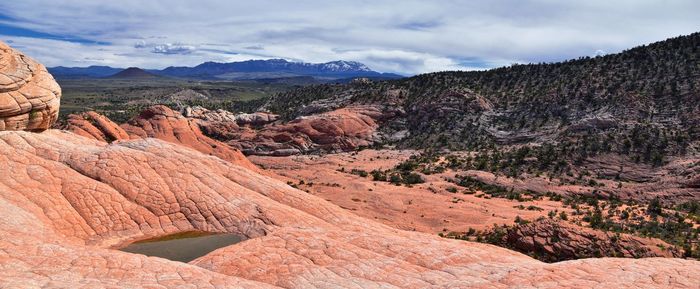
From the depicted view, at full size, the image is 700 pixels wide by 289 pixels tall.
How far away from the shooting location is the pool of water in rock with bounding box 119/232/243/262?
2064 cm

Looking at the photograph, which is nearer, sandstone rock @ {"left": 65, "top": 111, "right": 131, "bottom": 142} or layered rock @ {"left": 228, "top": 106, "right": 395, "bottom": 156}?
sandstone rock @ {"left": 65, "top": 111, "right": 131, "bottom": 142}

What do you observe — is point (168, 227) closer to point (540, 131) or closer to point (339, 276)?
point (339, 276)

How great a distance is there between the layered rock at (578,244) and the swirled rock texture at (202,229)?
8249 mm

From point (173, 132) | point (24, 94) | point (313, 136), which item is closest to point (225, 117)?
point (313, 136)

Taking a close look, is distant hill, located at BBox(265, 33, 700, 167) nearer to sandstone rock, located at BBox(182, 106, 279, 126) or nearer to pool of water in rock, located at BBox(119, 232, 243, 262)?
sandstone rock, located at BBox(182, 106, 279, 126)

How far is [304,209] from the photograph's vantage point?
2706 centimetres

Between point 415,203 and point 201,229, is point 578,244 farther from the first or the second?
point 201,229

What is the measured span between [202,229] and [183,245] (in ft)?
5.83

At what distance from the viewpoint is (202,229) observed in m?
23.5

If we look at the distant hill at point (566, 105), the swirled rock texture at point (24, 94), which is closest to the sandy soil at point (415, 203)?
the distant hill at point (566, 105)

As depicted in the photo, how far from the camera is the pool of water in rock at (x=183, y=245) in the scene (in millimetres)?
20642

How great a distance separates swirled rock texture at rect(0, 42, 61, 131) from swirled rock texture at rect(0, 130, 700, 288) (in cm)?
112

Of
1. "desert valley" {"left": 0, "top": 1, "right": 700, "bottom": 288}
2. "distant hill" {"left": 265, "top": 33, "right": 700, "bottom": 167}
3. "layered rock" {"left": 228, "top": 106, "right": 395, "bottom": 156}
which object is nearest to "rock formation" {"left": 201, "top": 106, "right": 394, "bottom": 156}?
"layered rock" {"left": 228, "top": 106, "right": 395, "bottom": 156}

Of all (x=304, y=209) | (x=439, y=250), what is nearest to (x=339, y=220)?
(x=304, y=209)
